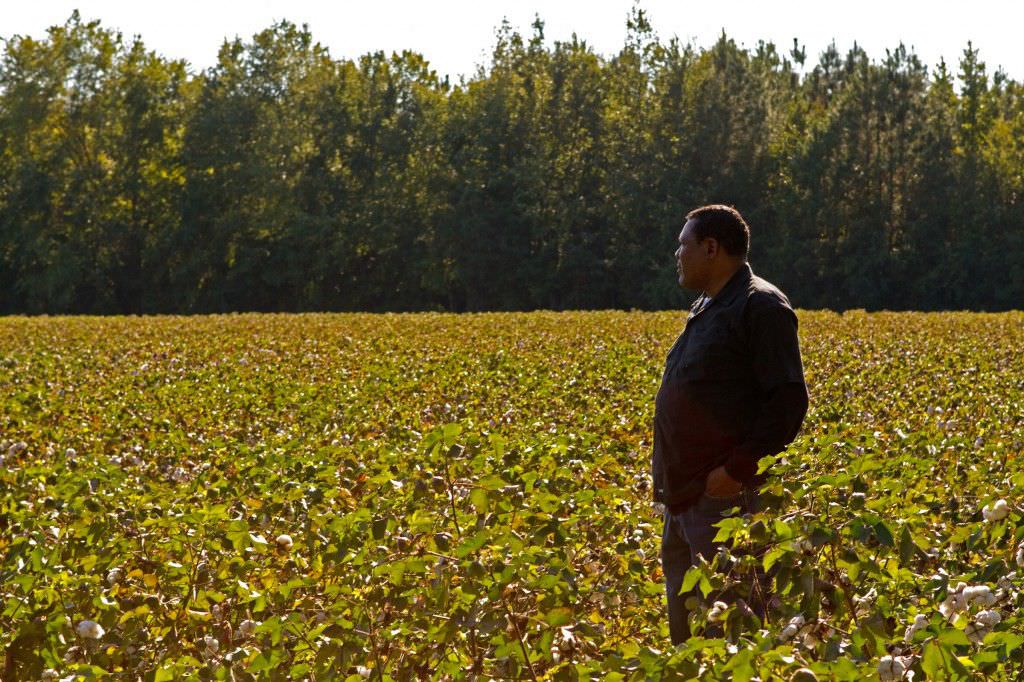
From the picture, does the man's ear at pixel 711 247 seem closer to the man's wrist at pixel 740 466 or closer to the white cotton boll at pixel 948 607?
the man's wrist at pixel 740 466

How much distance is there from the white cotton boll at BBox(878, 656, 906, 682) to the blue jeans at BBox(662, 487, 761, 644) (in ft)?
4.93

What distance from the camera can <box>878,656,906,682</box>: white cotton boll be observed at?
9.66 feet

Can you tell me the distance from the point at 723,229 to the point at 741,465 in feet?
2.79

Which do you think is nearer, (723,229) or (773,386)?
(773,386)

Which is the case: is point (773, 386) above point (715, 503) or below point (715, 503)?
above

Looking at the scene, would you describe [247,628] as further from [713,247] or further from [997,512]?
[997,512]

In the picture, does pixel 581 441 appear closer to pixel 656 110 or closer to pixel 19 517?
pixel 19 517

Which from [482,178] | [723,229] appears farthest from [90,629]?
[482,178]

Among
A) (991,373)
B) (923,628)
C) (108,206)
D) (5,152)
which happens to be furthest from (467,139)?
(923,628)

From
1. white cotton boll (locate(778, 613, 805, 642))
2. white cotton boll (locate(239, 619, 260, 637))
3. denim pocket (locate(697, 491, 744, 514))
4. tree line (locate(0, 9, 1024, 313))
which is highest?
tree line (locate(0, 9, 1024, 313))

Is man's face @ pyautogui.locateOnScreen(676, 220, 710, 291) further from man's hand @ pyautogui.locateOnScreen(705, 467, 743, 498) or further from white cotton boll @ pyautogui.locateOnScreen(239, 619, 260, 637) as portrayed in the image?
white cotton boll @ pyautogui.locateOnScreen(239, 619, 260, 637)

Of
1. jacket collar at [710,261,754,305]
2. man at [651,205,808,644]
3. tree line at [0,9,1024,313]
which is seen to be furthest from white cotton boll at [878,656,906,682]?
tree line at [0,9,1024,313]

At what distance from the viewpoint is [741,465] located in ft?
14.8

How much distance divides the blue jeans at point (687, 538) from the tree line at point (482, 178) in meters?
50.1
